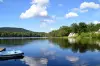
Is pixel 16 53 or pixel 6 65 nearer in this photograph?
pixel 6 65

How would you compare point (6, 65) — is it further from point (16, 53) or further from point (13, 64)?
point (16, 53)

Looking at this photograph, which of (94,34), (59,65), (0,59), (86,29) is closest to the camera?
(59,65)

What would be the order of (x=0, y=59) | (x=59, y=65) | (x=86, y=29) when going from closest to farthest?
(x=59, y=65) → (x=0, y=59) → (x=86, y=29)

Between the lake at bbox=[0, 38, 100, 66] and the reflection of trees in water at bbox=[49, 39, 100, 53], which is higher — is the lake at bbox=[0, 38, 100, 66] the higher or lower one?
the lower one

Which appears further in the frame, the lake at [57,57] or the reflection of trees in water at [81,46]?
the reflection of trees in water at [81,46]

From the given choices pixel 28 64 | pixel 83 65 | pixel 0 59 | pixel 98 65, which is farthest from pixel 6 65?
pixel 98 65

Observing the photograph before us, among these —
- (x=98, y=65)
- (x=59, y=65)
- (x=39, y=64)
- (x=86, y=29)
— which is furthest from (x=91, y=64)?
(x=86, y=29)

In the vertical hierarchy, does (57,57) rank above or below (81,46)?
below

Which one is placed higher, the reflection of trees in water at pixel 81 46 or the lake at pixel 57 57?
the reflection of trees in water at pixel 81 46

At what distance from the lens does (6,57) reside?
37.8 meters

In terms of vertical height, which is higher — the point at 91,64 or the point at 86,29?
the point at 86,29

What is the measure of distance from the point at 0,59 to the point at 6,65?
6.67 metres

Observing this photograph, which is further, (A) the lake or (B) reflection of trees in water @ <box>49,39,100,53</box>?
(B) reflection of trees in water @ <box>49,39,100,53</box>

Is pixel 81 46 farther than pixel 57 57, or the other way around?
pixel 81 46
